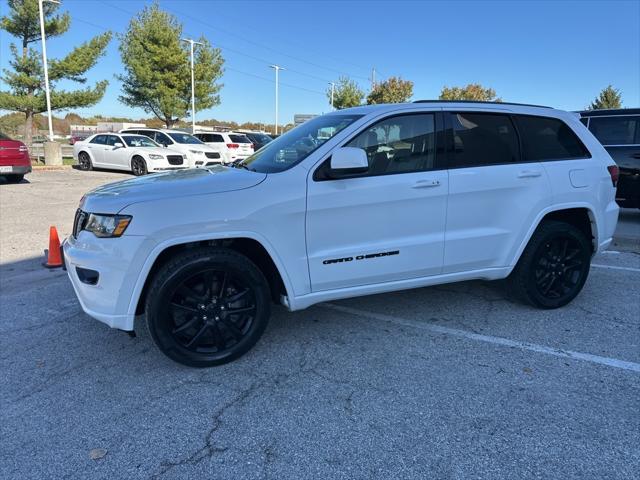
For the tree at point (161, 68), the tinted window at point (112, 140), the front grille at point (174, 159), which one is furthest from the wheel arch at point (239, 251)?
the tree at point (161, 68)

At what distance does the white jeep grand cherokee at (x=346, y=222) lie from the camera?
3.01 metres

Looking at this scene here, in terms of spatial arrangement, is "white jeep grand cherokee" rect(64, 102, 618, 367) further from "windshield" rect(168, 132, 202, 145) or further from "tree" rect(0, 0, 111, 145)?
"tree" rect(0, 0, 111, 145)

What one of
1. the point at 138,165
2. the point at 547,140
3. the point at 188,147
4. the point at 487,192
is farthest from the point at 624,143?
the point at 138,165

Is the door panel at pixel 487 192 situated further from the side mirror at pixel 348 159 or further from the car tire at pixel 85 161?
the car tire at pixel 85 161

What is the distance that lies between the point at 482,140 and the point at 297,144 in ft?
5.06

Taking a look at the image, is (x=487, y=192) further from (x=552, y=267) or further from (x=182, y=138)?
(x=182, y=138)

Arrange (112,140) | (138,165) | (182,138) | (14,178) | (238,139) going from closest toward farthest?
(14,178)
(138,165)
(112,140)
(182,138)
(238,139)

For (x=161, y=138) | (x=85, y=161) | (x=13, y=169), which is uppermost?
(x=161, y=138)

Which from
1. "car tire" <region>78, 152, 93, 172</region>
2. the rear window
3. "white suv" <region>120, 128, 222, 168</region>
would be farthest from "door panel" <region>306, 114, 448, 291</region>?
the rear window

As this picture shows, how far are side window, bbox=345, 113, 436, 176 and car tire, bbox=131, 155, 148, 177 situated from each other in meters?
14.3

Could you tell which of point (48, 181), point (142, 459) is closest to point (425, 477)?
point (142, 459)

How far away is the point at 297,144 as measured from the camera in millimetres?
3752

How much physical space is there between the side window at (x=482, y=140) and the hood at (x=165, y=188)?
1.63 meters

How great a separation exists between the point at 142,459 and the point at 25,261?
471 centimetres
